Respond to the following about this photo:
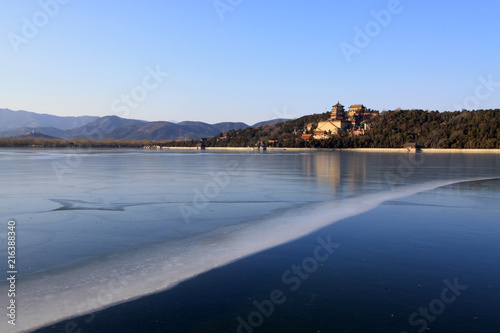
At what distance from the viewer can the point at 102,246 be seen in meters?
7.30

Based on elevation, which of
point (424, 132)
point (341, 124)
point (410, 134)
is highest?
point (341, 124)

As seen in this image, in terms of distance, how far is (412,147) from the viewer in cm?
9094

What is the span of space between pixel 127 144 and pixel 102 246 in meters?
188

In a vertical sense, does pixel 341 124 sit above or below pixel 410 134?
above

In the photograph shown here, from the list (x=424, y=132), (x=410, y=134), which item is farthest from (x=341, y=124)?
(x=410, y=134)

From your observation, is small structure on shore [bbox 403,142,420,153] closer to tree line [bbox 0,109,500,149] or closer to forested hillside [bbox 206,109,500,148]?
tree line [bbox 0,109,500,149]

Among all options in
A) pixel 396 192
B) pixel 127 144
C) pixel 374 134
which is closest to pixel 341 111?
pixel 374 134

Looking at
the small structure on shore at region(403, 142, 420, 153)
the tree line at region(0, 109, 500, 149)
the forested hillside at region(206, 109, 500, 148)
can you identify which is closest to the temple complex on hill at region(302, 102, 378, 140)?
the tree line at region(0, 109, 500, 149)

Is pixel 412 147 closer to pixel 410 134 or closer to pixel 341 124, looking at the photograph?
pixel 410 134

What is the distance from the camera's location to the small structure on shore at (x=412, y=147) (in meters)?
88.8

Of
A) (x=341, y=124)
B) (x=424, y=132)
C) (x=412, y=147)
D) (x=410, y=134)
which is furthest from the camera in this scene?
(x=341, y=124)

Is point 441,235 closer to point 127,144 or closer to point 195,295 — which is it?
point 195,295

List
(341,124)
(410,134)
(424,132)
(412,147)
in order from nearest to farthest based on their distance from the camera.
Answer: (412,147) → (410,134) → (424,132) → (341,124)

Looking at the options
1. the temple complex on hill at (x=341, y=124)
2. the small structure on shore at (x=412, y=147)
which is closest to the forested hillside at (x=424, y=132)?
the small structure on shore at (x=412, y=147)
